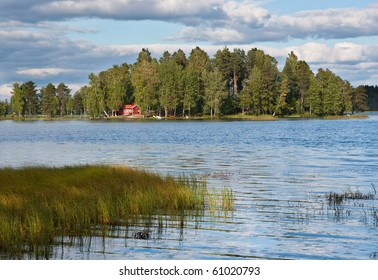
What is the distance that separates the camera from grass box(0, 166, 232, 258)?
49.4 ft

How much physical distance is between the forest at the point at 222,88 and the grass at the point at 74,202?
139490mm

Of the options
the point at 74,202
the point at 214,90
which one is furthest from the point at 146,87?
the point at 74,202

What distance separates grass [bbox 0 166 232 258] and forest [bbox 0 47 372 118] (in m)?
139

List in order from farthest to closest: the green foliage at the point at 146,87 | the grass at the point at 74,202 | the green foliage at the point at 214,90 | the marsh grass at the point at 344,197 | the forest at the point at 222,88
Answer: the green foliage at the point at 146,87, the forest at the point at 222,88, the green foliage at the point at 214,90, the marsh grass at the point at 344,197, the grass at the point at 74,202

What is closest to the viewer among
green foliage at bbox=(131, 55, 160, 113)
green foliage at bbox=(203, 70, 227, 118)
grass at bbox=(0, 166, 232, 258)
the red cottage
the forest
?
grass at bbox=(0, 166, 232, 258)

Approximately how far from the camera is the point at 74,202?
17922 millimetres

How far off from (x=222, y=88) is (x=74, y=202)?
14707 centimetres

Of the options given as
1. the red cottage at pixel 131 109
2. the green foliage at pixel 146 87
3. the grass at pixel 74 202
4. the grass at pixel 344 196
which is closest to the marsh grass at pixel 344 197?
the grass at pixel 344 196

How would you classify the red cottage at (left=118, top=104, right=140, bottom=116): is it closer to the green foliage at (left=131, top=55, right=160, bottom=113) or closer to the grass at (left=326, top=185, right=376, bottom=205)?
the green foliage at (left=131, top=55, right=160, bottom=113)

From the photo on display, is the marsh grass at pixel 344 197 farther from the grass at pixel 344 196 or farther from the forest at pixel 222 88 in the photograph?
the forest at pixel 222 88

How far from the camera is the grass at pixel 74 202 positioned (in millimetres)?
15062

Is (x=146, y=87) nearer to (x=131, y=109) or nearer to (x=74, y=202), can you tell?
(x=131, y=109)

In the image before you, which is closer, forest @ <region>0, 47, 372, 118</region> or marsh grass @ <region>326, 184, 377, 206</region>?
marsh grass @ <region>326, 184, 377, 206</region>

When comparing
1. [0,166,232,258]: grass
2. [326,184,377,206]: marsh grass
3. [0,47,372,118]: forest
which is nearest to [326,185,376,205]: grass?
[326,184,377,206]: marsh grass
